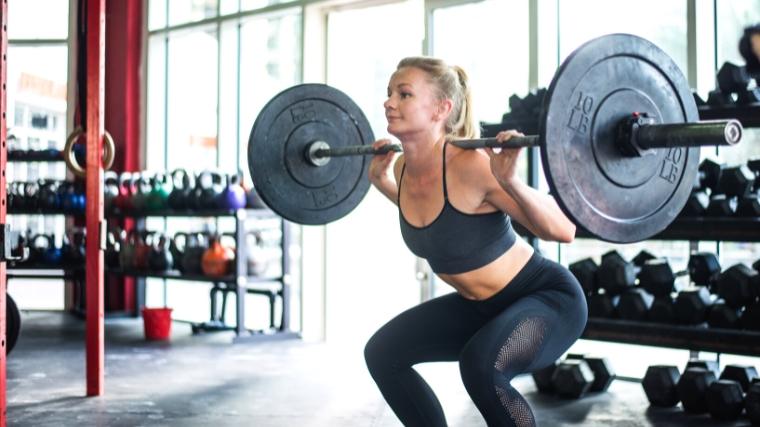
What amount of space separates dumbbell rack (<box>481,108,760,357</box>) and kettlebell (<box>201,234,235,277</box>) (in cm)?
296

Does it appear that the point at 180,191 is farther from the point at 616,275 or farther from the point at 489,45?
the point at 616,275

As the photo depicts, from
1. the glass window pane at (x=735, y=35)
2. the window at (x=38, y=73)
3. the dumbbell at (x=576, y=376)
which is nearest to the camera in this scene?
the dumbbell at (x=576, y=376)

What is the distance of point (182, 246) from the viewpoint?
6371 mm

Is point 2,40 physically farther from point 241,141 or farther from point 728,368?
point 241,141

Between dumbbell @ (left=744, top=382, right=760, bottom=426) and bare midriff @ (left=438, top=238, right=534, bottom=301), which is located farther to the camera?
dumbbell @ (left=744, top=382, right=760, bottom=426)

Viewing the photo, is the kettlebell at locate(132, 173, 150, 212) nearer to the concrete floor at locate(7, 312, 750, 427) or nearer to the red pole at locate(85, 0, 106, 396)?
the concrete floor at locate(7, 312, 750, 427)

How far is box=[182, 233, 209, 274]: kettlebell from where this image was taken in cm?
593

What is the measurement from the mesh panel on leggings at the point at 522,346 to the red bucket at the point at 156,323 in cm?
414

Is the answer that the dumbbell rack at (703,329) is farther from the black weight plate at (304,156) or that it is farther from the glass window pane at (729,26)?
the black weight plate at (304,156)

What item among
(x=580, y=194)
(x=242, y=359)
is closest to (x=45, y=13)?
(x=242, y=359)

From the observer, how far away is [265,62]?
21.4 feet

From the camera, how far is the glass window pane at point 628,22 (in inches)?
169

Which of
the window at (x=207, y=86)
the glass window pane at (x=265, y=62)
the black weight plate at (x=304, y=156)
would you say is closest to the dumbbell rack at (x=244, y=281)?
the window at (x=207, y=86)

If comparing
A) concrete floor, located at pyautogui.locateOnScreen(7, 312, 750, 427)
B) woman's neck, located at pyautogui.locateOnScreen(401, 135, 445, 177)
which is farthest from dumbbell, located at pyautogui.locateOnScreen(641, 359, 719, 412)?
woman's neck, located at pyautogui.locateOnScreen(401, 135, 445, 177)
